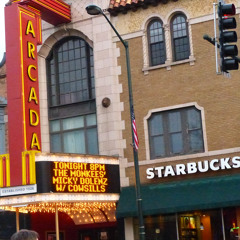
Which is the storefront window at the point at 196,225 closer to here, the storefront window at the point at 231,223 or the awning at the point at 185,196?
the storefront window at the point at 231,223

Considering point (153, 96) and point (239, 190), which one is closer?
point (239, 190)

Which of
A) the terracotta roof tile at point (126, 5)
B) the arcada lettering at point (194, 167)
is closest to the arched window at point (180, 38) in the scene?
the terracotta roof tile at point (126, 5)

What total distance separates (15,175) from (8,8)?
21.7ft

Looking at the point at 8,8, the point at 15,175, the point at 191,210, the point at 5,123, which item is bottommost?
the point at 191,210

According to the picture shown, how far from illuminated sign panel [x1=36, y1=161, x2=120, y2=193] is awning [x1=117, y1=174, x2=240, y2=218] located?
36.3 inches

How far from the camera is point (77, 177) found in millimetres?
23703

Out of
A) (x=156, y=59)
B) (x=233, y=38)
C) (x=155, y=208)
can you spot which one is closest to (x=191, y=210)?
(x=155, y=208)

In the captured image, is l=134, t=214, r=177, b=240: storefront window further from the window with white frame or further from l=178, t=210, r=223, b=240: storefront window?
the window with white frame

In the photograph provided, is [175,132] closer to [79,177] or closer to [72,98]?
[79,177]

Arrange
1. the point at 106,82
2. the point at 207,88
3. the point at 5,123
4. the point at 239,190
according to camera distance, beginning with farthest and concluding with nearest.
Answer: the point at 5,123, the point at 106,82, the point at 207,88, the point at 239,190

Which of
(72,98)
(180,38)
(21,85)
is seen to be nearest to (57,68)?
(72,98)

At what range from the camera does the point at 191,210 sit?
23047mm

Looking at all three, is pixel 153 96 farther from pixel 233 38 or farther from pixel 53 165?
pixel 233 38

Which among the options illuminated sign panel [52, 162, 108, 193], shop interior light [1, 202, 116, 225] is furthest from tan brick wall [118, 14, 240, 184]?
shop interior light [1, 202, 116, 225]
